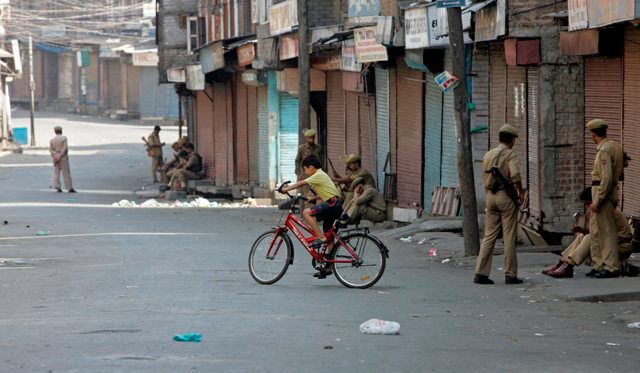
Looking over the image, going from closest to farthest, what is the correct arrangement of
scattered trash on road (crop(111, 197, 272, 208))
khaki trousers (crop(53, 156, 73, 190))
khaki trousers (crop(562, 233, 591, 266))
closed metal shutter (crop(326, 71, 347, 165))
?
khaki trousers (crop(562, 233, 591, 266))
closed metal shutter (crop(326, 71, 347, 165))
scattered trash on road (crop(111, 197, 272, 208))
khaki trousers (crop(53, 156, 73, 190))

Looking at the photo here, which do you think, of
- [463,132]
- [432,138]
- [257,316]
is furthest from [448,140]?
[257,316]

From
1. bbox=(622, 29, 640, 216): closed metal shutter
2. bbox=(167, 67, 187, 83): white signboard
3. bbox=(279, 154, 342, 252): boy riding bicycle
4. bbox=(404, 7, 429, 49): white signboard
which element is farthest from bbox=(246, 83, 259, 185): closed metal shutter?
bbox=(279, 154, 342, 252): boy riding bicycle

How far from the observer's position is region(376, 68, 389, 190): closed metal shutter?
86.4ft

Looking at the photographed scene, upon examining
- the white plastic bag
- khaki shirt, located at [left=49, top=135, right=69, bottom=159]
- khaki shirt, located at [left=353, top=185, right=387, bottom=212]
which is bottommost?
khaki shirt, located at [left=353, top=185, right=387, bottom=212]

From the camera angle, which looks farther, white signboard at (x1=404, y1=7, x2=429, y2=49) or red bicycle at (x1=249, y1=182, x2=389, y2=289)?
white signboard at (x1=404, y1=7, x2=429, y2=49)

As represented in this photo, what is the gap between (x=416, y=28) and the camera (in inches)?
877

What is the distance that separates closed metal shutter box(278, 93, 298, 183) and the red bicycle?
19.7m

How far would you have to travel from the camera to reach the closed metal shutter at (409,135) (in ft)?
79.6

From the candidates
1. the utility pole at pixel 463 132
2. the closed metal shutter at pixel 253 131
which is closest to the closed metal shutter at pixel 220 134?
the closed metal shutter at pixel 253 131

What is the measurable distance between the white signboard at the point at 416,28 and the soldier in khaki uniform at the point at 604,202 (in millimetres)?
8026

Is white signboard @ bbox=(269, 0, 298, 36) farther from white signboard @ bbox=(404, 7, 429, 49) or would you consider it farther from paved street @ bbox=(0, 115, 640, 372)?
paved street @ bbox=(0, 115, 640, 372)

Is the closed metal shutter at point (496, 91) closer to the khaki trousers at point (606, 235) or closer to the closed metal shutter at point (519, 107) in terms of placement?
the closed metal shutter at point (519, 107)

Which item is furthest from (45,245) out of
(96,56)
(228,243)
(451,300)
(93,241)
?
(96,56)

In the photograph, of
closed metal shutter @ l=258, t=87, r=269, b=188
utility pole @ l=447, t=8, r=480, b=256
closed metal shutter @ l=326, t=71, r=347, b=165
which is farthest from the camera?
closed metal shutter @ l=258, t=87, r=269, b=188
